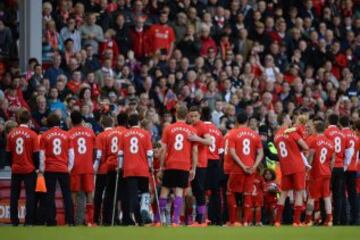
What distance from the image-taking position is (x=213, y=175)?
28.0m

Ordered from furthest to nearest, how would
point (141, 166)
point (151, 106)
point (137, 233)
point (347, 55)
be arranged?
point (347, 55) < point (151, 106) < point (141, 166) < point (137, 233)

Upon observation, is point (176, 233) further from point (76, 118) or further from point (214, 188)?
point (214, 188)

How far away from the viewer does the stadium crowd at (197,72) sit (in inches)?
1135

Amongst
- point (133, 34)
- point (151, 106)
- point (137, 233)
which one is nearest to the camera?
point (137, 233)

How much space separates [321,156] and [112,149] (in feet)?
13.7

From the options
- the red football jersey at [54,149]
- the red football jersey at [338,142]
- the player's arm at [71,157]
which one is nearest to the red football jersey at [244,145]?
the red football jersey at [338,142]

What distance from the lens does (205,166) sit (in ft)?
90.0

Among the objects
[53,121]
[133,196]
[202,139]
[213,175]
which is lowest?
[133,196]

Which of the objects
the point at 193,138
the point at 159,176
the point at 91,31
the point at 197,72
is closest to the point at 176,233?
the point at 193,138

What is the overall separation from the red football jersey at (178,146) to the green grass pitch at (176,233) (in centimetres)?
173

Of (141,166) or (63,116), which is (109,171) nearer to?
(141,166)

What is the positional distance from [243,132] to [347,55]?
12.0 metres

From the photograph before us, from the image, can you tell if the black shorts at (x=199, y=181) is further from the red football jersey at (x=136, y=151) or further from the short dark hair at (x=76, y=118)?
the short dark hair at (x=76, y=118)

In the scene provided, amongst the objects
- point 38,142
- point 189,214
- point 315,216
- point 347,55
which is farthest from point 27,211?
point 347,55
